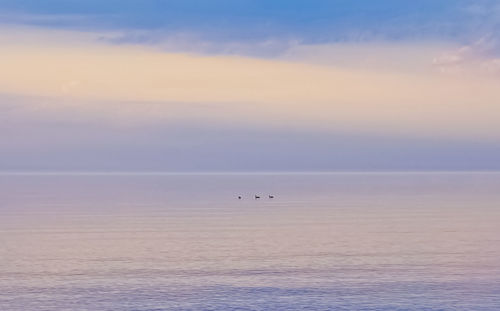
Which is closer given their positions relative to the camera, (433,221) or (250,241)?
(250,241)

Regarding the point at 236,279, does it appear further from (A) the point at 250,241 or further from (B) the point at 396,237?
(B) the point at 396,237

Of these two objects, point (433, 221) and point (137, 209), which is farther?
point (137, 209)

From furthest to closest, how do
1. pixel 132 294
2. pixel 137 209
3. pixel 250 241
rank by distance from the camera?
pixel 137 209 < pixel 250 241 < pixel 132 294

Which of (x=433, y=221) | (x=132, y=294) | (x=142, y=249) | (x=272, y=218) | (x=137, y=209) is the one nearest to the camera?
(x=132, y=294)

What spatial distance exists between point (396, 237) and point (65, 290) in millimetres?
39023

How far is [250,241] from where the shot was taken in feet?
251

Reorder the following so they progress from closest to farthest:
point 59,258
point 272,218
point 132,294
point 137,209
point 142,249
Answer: point 132,294 < point 59,258 < point 142,249 < point 272,218 < point 137,209

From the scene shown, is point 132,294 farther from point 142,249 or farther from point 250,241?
point 250,241

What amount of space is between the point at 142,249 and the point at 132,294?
847 inches

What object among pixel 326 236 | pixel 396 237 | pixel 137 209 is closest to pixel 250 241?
pixel 326 236

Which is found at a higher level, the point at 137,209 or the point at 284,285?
the point at 137,209

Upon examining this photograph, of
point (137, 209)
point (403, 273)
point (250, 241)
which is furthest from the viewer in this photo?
point (137, 209)

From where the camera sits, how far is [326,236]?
8112 centimetres

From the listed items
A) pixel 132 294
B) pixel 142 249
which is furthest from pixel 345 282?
pixel 142 249
